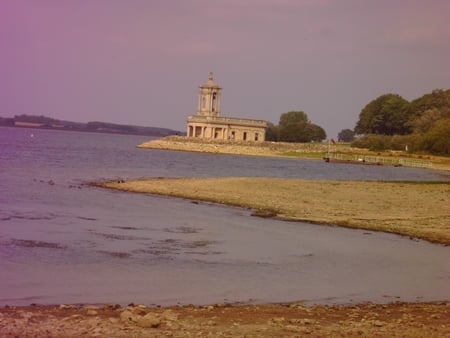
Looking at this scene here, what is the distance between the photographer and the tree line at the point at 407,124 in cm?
12594

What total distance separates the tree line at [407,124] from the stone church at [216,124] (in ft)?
72.8

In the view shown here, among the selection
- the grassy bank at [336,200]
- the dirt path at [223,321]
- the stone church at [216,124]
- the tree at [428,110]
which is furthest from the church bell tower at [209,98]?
the dirt path at [223,321]

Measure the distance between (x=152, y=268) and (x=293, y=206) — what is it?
18724mm

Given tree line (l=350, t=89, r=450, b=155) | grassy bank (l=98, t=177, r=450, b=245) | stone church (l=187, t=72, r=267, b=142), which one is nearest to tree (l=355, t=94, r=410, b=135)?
tree line (l=350, t=89, r=450, b=155)

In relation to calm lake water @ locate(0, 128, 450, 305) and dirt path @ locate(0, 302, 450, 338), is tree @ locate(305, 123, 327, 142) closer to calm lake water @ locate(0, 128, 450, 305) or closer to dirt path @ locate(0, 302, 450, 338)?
calm lake water @ locate(0, 128, 450, 305)

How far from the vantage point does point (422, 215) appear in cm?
3403

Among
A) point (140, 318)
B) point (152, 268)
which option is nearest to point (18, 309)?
point (140, 318)

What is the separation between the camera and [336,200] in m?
41.2

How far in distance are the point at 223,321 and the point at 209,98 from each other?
15679cm

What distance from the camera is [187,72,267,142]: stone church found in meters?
164

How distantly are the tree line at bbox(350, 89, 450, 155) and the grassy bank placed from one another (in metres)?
74.6

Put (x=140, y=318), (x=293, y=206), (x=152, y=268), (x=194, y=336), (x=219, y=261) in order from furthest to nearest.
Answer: (x=293, y=206) < (x=219, y=261) < (x=152, y=268) < (x=140, y=318) < (x=194, y=336)

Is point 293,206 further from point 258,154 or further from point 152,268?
point 258,154

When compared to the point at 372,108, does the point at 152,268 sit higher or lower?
lower
